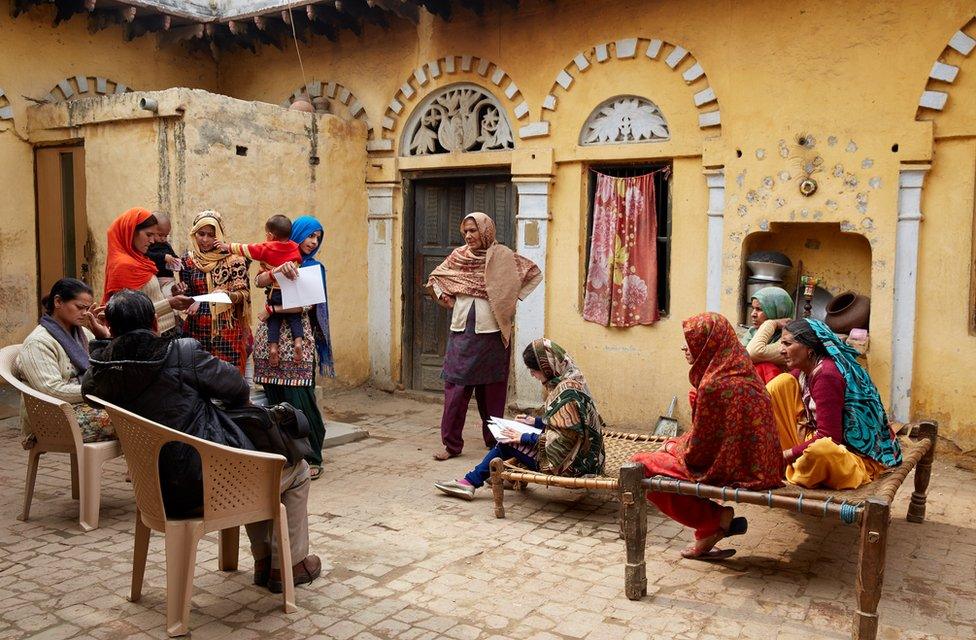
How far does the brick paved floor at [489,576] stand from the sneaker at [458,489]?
69mm

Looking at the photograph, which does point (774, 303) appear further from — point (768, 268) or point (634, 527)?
point (634, 527)

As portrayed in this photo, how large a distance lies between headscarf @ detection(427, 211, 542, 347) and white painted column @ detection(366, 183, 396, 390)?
230 cm

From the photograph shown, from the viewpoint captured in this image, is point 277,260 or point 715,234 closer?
point 277,260

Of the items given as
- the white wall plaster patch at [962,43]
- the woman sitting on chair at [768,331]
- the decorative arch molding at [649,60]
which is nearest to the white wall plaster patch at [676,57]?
the decorative arch molding at [649,60]

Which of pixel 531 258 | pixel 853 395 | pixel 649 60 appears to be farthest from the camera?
pixel 531 258

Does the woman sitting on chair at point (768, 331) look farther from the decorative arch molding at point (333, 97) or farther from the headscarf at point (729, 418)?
the decorative arch molding at point (333, 97)

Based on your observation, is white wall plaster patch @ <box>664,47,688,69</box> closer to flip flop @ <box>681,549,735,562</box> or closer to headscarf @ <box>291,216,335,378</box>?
headscarf @ <box>291,216,335,378</box>

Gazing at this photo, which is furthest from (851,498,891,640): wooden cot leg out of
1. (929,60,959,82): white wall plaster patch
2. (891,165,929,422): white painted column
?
(929,60,959,82): white wall plaster patch

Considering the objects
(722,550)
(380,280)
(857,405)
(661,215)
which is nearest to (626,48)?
(661,215)

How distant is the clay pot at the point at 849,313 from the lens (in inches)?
245

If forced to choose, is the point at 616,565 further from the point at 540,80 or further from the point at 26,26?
the point at 26,26

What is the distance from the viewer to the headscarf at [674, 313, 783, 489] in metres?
3.76

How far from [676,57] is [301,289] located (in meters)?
3.54

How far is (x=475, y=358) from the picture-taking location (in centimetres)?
611
